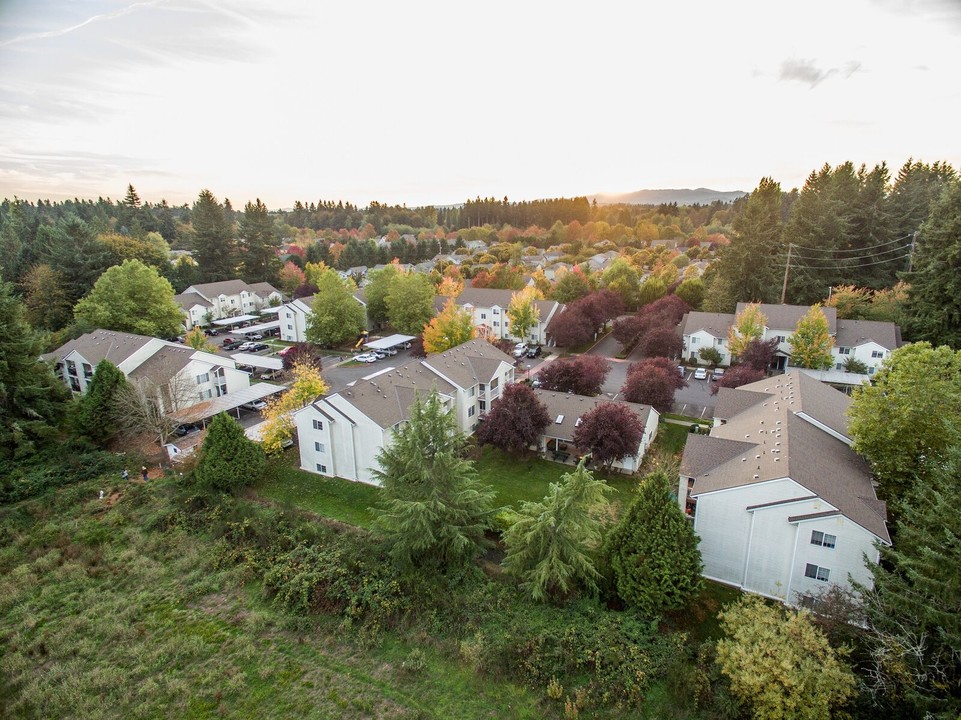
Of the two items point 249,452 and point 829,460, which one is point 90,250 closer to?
point 249,452

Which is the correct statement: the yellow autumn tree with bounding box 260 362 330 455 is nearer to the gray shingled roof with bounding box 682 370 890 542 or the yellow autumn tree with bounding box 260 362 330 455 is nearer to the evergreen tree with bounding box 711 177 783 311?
the gray shingled roof with bounding box 682 370 890 542

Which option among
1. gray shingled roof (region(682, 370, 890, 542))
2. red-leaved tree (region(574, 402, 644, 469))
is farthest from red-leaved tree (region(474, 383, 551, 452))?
gray shingled roof (region(682, 370, 890, 542))

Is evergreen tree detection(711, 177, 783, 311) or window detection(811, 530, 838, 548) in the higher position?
evergreen tree detection(711, 177, 783, 311)

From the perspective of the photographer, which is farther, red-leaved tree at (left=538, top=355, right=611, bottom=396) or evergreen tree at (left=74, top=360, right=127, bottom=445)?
red-leaved tree at (left=538, top=355, right=611, bottom=396)

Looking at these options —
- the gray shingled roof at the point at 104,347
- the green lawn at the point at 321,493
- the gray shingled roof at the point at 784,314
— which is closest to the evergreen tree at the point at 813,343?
the gray shingled roof at the point at 784,314

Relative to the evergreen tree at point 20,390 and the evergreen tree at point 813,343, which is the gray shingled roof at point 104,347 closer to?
the evergreen tree at point 20,390

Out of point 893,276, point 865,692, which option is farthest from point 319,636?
point 893,276
